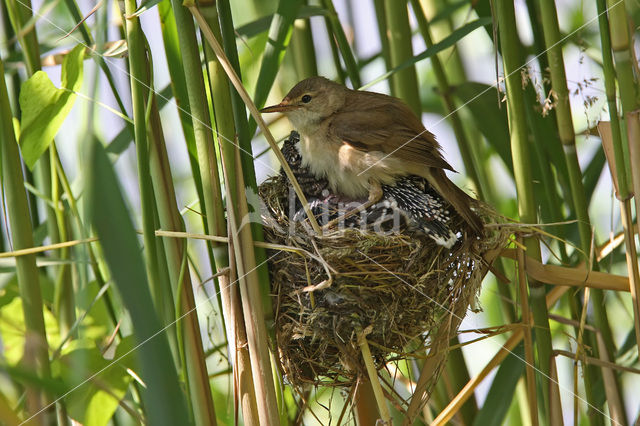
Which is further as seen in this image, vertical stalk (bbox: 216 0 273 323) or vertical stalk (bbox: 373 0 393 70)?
vertical stalk (bbox: 373 0 393 70)

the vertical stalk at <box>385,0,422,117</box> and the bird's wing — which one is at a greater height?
the vertical stalk at <box>385,0,422,117</box>

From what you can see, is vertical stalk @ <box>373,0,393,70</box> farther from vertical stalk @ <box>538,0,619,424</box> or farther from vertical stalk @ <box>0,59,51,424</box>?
vertical stalk @ <box>0,59,51,424</box>

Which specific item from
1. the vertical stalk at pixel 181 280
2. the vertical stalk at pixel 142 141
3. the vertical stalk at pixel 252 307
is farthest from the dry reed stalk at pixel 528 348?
the vertical stalk at pixel 142 141

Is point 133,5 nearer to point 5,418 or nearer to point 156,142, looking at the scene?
point 156,142

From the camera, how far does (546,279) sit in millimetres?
1506

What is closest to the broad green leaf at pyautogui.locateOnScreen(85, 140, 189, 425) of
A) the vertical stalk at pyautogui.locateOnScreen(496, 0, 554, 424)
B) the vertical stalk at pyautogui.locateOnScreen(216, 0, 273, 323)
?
the vertical stalk at pyautogui.locateOnScreen(216, 0, 273, 323)

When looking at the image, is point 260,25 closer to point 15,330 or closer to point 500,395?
point 15,330

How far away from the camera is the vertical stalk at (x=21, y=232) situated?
3.92 feet

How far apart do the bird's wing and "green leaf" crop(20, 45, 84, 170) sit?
0.85 metres

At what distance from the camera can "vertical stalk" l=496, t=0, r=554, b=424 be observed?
1.33 meters

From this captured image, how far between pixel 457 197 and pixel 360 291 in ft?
1.33

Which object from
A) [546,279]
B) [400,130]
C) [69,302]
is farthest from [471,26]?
[69,302]

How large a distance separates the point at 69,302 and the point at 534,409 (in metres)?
1.05

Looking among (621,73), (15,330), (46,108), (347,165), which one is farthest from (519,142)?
(15,330)
